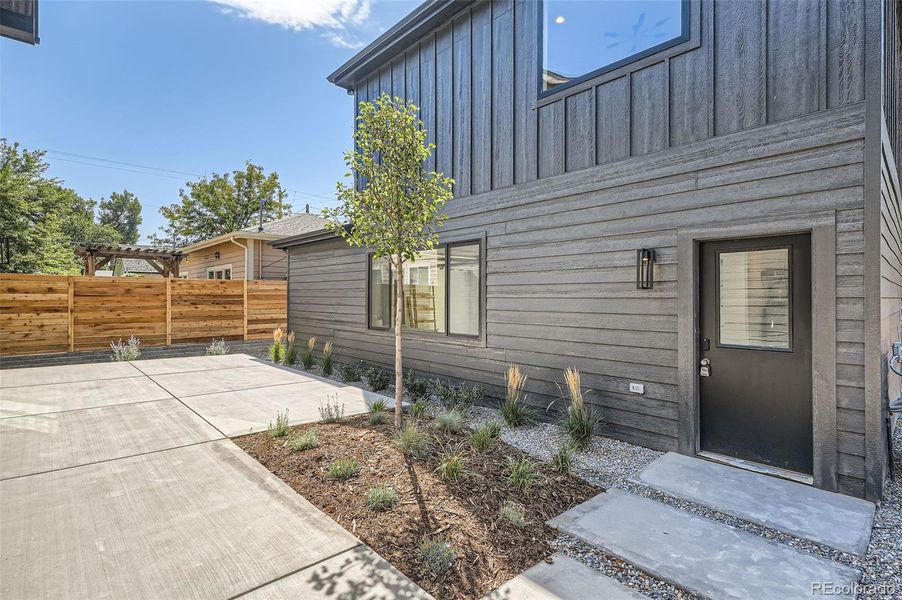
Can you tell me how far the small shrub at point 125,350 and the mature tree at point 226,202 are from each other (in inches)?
661

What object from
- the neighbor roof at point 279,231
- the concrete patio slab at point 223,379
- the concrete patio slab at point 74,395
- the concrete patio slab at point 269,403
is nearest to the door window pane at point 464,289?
the concrete patio slab at point 269,403

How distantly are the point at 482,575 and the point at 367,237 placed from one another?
2.91 metres

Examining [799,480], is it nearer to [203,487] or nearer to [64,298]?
[203,487]

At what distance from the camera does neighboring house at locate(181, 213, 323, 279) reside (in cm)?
1323

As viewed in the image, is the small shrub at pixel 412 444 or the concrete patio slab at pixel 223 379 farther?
the concrete patio slab at pixel 223 379

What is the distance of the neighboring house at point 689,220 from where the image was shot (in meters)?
2.90

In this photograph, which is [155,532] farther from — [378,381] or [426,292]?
[426,292]

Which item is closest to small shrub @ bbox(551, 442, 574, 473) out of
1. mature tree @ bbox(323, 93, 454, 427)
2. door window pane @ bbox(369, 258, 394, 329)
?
mature tree @ bbox(323, 93, 454, 427)

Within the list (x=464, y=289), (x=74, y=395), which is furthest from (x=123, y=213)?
(x=464, y=289)

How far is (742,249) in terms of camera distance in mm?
3404

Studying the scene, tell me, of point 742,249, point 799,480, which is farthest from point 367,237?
point 799,480

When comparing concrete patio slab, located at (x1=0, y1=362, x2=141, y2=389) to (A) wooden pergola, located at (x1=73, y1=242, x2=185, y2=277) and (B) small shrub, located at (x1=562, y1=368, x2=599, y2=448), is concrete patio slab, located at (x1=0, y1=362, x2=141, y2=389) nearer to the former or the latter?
(A) wooden pergola, located at (x1=73, y1=242, x2=185, y2=277)

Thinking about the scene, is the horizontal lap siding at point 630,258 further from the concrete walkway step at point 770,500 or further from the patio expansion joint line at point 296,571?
the patio expansion joint line at point 296,571

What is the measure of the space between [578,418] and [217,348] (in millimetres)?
8659
